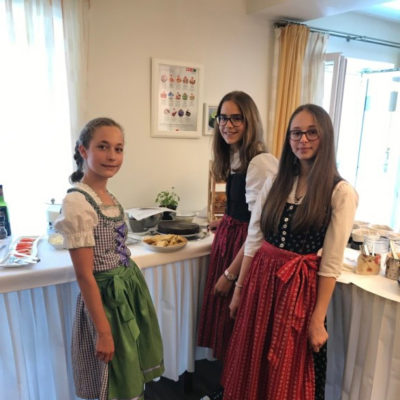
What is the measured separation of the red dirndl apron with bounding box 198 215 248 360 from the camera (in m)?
1.46

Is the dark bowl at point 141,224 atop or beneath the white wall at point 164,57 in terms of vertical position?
beneath

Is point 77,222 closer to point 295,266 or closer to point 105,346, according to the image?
point 105,346

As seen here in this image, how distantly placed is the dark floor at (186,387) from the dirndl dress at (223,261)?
0.93 ft

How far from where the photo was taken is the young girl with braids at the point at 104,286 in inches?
38.1

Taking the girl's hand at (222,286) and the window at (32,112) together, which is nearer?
the girl's hand at (222,286)

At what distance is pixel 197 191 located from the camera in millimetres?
2346

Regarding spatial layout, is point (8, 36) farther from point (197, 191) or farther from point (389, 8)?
point (389, 8)

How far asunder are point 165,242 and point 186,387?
801 millimetres

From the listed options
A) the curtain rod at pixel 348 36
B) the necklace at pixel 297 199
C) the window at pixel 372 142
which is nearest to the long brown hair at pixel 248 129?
the necklace at pixel 297 199

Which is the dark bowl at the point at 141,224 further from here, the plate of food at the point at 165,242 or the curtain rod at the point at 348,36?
the curtain rod at the point at 348,36

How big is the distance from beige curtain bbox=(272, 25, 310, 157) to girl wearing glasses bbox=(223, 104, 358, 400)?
4.70 ft

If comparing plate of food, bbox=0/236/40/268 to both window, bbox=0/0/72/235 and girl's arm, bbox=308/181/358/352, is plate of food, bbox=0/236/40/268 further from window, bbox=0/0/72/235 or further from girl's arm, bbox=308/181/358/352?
girl's arm, bbox=308/181/358/352

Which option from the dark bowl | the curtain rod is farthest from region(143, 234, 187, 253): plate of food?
the curtain rod

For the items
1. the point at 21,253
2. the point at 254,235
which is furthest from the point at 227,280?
the point at 21,253
